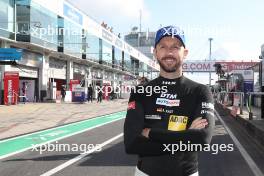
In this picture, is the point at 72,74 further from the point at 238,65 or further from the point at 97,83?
the point at 238,65

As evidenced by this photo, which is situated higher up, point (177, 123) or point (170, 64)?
point (170, 64)

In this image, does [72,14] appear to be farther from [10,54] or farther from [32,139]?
[32,139]

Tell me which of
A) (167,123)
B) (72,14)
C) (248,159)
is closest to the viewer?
(167,123)

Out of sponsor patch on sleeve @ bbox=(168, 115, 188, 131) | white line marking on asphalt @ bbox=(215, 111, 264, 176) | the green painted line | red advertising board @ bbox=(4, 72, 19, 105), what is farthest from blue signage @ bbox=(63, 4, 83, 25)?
sponsor patch on sleeve @ bbox=(168, 115, 188, 131)

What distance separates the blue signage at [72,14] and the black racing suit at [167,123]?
4586cm

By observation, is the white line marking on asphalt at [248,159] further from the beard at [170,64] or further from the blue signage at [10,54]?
the blue signage at [10,54]

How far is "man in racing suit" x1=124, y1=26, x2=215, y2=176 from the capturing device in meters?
3.09

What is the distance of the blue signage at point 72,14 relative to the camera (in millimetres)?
48594

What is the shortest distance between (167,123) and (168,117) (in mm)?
41

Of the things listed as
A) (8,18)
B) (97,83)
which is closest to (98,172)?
(8,18)

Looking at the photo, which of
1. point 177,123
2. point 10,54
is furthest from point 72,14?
point 177,123

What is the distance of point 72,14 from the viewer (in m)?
50.9

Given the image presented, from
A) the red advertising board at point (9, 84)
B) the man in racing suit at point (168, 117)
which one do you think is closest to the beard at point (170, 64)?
the man in racing suit at point (168, 117)

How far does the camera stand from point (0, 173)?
8.77 metres
